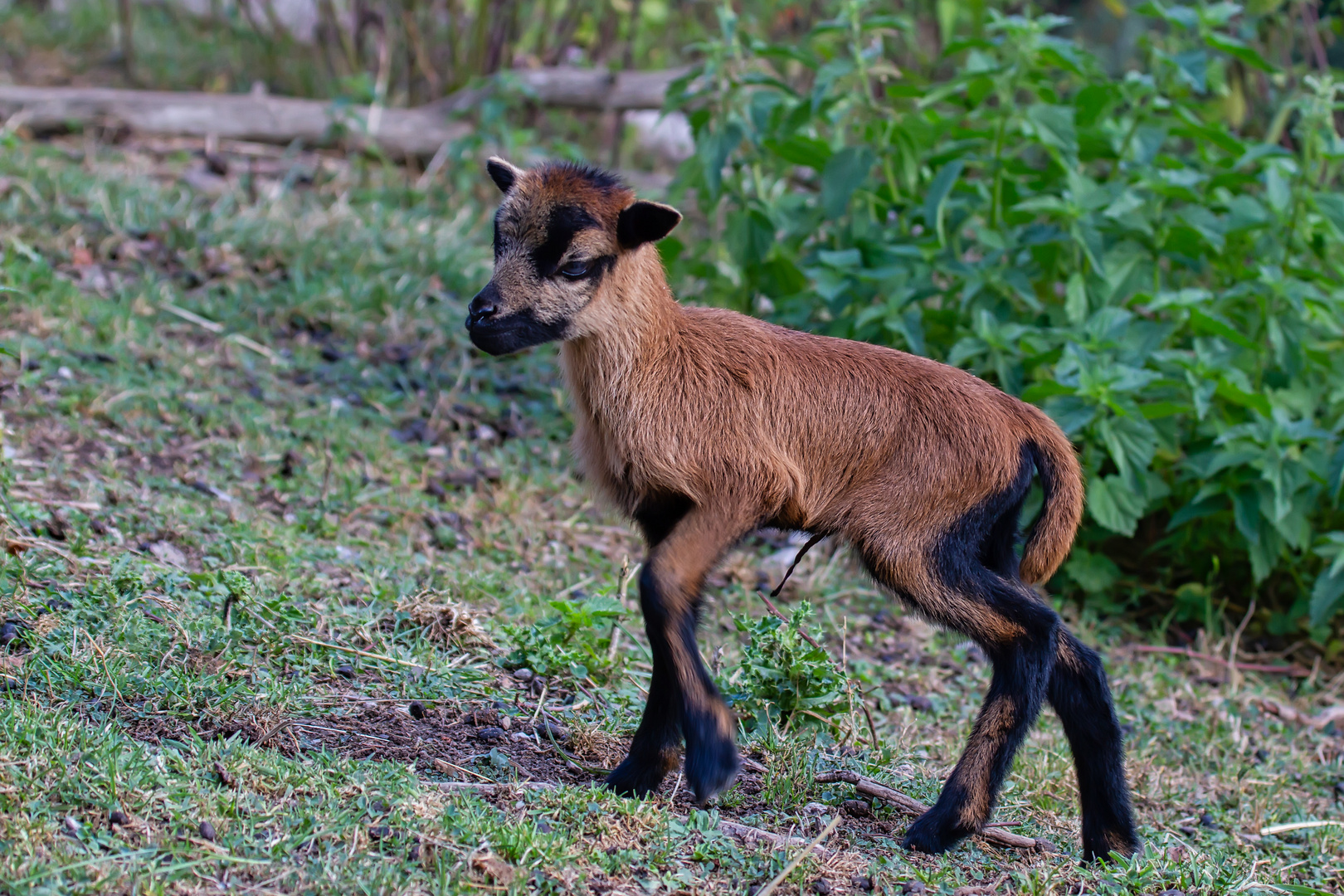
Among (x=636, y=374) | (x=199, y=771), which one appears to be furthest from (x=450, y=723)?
(x=636, y=374)

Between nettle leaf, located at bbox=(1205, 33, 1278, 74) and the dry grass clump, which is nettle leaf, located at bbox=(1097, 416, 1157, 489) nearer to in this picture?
nettle leaf, located at bbox=(1205, 33, 1278, 74)

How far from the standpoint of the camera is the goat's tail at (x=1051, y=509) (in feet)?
14.5

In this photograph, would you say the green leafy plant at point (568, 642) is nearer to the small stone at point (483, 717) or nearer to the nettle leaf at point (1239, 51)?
the small stone at point (483, 717)

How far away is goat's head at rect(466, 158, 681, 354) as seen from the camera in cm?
424

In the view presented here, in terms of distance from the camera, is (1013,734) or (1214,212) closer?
(1013,734)

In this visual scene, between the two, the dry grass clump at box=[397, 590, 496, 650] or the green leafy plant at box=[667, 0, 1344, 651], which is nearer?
the dry grass clump at box=[397, 590, 496, 650]

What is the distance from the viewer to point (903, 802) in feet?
14.7

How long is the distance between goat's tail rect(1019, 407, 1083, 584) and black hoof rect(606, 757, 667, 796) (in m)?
1.47

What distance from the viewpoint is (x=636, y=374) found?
4285 millimetres

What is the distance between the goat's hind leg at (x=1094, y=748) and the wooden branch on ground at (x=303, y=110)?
699 centimetres

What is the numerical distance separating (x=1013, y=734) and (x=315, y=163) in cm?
830

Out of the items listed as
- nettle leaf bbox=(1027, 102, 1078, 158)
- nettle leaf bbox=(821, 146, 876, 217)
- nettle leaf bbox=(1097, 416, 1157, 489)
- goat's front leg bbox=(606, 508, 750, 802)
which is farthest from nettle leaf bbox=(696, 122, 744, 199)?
goat's front leg bbox=(606, 508, 750, 802)

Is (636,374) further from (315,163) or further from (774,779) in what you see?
(315,163)

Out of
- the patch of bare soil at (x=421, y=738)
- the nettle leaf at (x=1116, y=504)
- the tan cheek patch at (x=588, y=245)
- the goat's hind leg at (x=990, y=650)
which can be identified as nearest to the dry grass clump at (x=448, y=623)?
the patch of bare soil at (x=421, y=738)
